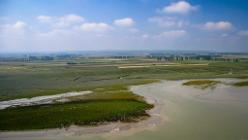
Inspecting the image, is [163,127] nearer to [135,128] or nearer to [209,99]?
[135,128]

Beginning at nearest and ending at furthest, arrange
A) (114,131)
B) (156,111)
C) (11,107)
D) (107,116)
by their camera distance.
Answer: (114,131), (107,116), (156,111), (11,107)

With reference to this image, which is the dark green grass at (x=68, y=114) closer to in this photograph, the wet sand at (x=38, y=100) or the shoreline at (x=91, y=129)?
the shoreline at (x=91, y=129)

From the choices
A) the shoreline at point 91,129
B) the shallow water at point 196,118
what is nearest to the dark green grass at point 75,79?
the shallow water at point 196,118

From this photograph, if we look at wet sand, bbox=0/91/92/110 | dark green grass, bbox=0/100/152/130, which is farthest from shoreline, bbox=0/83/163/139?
wet sand, bbox=0/91/92/110

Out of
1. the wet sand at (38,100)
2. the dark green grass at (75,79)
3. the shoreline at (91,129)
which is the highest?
the dark green grass at (75,79)

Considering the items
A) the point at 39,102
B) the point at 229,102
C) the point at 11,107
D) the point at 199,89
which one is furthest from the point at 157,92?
the point at 11,107

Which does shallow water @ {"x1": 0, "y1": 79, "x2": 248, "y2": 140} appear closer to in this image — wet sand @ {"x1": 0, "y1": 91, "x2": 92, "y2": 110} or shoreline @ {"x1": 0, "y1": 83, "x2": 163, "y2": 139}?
shoreline @ {"x1": 0, "y1": 83, "x2": 163, "y2": 139}
